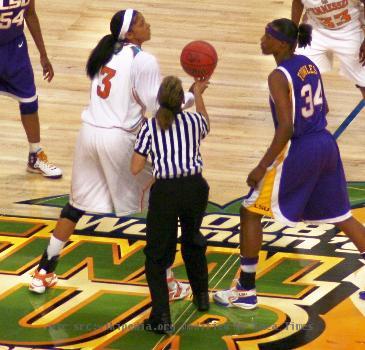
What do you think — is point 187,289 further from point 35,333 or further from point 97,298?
point 35,333

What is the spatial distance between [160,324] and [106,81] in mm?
1376

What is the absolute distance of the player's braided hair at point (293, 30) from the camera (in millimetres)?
6168

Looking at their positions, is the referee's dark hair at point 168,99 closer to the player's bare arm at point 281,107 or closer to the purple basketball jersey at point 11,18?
the player's bare arm at point 281,107

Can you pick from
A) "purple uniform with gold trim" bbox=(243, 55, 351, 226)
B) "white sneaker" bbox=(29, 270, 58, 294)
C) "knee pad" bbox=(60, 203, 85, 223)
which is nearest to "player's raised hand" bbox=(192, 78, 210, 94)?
"purple uniform with gold trim" bbox=(243, 55, 351, 226)

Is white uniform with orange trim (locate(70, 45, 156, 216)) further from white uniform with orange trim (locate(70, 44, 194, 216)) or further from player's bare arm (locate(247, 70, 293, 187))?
player's bare arm (locate(247, 70, 293, 187))

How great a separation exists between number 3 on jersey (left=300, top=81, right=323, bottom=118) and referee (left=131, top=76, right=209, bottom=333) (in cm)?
55

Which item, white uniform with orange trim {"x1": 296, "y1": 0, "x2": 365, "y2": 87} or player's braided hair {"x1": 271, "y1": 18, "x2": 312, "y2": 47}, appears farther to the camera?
white uniform with orange trim {"x1": 296, "y1": 0, "x2": 365, "y2": 87}

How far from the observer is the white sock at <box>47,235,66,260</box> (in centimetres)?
668

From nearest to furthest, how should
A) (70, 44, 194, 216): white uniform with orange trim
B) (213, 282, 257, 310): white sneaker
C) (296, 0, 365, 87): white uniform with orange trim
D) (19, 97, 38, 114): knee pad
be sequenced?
(70, 44, 194, 216): white uniform with orange trim, (213, 282, 257, 310): white sneaker, (19, 97, 38, 114): knee pad, (296, 0, 365, 87): white uniform with orange trim

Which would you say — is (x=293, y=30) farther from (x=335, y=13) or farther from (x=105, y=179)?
(x=335, y=13)

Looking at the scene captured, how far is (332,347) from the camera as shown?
6176 millimetres

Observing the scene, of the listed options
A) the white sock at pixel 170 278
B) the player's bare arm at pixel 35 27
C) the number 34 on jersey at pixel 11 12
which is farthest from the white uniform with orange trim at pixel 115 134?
the player's bare arm at pixel 35 27

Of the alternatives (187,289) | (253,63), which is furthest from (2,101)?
(187,289)

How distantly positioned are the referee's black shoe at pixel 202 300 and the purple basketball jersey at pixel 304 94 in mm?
1052
